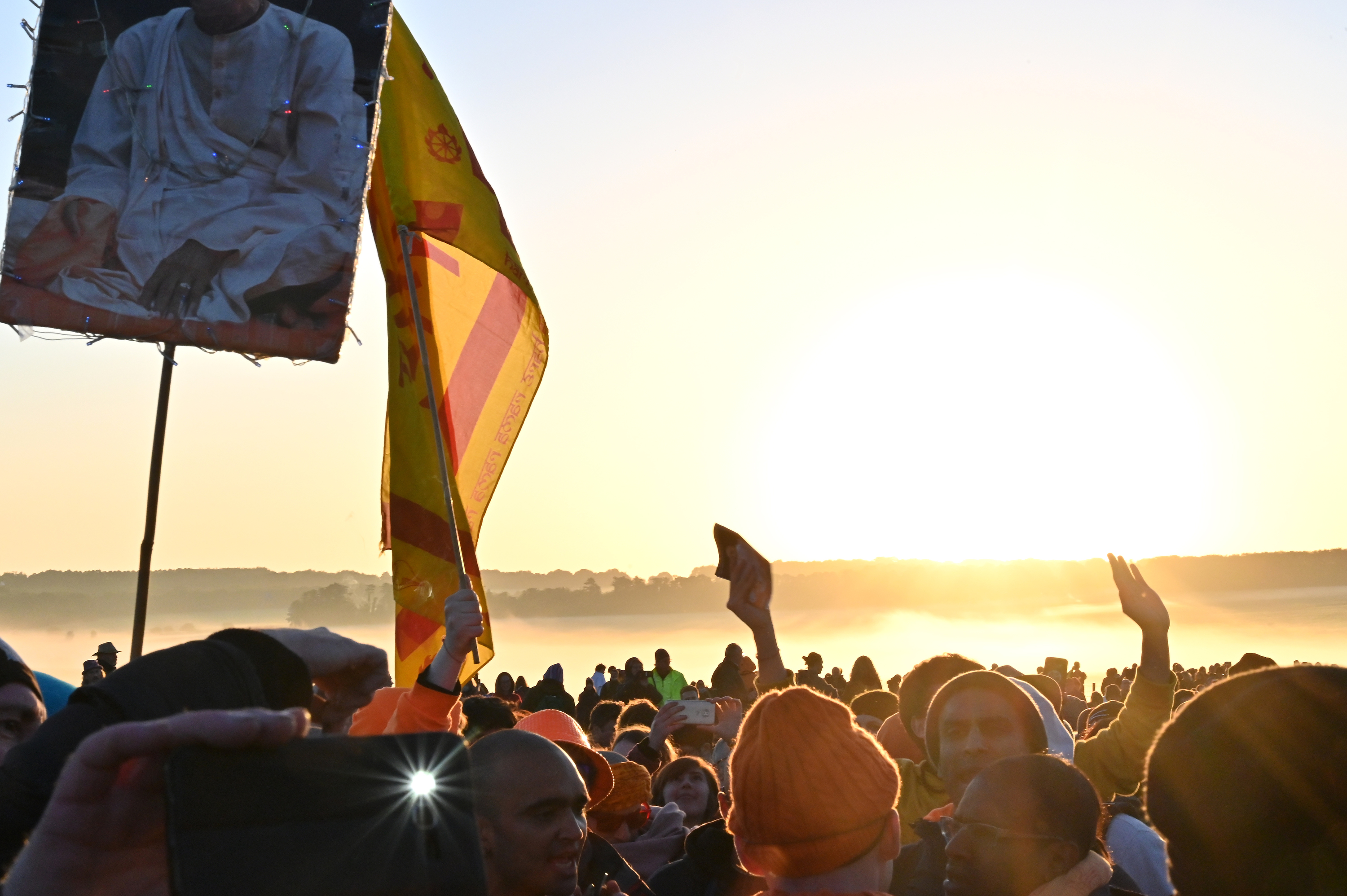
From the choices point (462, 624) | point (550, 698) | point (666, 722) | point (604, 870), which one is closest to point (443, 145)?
point (666, 722)

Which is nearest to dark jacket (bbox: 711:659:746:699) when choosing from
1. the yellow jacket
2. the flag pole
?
the flag pole

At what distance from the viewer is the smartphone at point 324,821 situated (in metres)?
1.43

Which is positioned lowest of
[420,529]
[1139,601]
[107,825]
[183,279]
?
[107,825]

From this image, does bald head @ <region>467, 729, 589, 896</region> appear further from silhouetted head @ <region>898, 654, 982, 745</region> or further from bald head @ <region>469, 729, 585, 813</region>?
silhouetted head @ <region>898, 654, 982, 745</region>

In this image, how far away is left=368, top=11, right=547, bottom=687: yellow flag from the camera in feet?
20.7

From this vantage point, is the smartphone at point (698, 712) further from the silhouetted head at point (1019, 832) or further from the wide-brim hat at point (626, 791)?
the silhouetted head at point (1019, 832)

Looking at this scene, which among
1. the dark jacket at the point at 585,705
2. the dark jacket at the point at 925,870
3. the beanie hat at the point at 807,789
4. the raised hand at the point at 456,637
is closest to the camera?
the beanie hat at the point at 807,789

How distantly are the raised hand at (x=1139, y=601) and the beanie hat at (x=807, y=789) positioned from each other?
2.64 metres

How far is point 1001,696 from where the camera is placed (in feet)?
13.8

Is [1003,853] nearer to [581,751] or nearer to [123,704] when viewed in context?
[581,751]

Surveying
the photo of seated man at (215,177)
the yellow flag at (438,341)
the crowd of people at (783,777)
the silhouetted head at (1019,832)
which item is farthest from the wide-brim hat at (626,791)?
the photo of seated man at (215,177)

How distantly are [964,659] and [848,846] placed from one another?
8.19ft

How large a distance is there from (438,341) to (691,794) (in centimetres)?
300

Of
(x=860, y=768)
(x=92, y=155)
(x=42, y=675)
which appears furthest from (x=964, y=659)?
(x=92, y=155)
